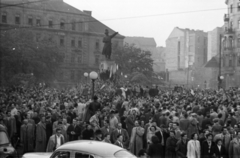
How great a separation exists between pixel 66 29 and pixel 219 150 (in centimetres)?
6920

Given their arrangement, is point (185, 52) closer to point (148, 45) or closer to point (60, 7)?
point (148, 45)

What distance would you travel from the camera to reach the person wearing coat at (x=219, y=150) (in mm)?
12102

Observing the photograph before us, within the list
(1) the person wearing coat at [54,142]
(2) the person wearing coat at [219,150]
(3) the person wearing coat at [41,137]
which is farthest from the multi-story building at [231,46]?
(1) the person wearing coat at [54,142]

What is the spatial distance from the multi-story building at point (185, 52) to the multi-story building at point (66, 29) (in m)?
16.3

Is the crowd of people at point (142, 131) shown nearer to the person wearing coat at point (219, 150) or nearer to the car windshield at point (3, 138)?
the person wearing coat at point (219, 150)

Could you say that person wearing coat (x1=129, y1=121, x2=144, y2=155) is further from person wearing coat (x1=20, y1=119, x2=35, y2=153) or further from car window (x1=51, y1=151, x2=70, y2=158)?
car window (x1=51, y1=151, x2=70, y2=158)

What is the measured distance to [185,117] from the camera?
1570cm

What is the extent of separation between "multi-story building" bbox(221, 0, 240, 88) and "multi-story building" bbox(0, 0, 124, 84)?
20.9 metres

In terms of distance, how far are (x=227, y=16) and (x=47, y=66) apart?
35.8m

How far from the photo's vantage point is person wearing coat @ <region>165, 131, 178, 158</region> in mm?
12242

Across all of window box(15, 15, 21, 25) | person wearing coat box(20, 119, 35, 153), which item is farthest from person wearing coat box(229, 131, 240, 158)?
window box(15, 15, 21, 25)

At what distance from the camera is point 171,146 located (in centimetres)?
1224

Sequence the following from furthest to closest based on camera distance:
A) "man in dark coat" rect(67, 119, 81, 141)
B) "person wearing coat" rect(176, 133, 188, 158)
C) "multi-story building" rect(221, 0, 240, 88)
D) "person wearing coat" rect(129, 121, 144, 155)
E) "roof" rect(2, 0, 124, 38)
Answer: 1. "roof" rect(2, 0, 124, 38)
2. "multi-story building" rect(221, 0, 240, 88)
3. "man in dark coat" rect(67, 119, 81, 141)
4. "person wearing coat" rect(129, 121, 144, 155)
5. "person wearing coat" rect(176, 133, 188, 158)

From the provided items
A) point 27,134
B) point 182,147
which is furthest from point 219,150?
point 27,134
